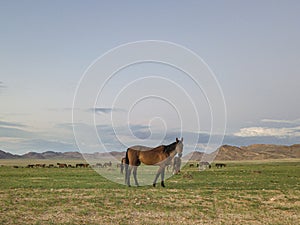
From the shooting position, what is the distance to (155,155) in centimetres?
2159

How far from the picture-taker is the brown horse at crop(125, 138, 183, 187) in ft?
69.4

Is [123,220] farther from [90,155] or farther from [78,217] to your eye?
[90,155]

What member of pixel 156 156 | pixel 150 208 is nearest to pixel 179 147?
→ pixel 156 156

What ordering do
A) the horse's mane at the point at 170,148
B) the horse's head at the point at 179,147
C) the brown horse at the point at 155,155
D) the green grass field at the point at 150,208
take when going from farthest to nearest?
the horse's mane at the point at 170,148 < the brown horse at the point at 155,155 < the horse's head at the point at 179,147 < the green grass field at the point at 150,208

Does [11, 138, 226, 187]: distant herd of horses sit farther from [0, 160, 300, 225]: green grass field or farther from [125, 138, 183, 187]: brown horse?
[0, 160, 300, 225]: green grass field

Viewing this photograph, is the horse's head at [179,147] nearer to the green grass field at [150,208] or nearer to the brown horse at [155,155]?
the brown horse at [155,155]

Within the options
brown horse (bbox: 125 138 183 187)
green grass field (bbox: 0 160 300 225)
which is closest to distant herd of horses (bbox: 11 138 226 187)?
brown horse (bbox: 125 138 183 187)

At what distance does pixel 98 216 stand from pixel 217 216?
4.10 m

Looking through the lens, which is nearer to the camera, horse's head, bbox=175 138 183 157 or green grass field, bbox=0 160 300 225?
green grass field, bbox=0 160 300 225

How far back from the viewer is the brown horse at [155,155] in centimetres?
2114

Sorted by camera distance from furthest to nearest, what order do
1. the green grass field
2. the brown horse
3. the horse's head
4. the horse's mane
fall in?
1. the horse's mane
2. the brown horse
3. the horse's head
4. the green grass field

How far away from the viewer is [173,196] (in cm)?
1750

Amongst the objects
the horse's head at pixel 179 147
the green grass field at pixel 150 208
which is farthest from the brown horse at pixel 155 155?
the green grass field at pixel 150 208

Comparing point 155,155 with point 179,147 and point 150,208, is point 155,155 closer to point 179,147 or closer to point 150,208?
point 179,147
